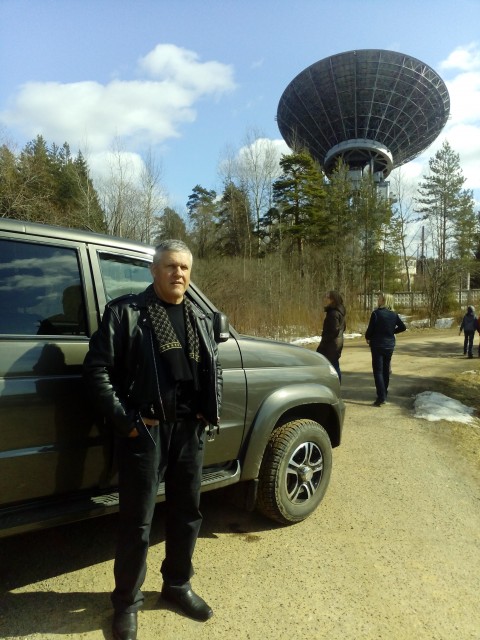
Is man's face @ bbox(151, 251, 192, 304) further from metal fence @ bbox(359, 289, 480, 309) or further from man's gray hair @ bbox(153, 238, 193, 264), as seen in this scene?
metal fence @ bbox(359, 289, 480, 309)

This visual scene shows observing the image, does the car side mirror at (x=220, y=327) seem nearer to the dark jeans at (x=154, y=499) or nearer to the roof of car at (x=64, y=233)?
the dark jeans at (x=154, y=499)

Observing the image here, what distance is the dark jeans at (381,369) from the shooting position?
7980 millimetres

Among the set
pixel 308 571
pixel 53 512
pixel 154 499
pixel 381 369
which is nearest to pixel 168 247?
pixel 154 499

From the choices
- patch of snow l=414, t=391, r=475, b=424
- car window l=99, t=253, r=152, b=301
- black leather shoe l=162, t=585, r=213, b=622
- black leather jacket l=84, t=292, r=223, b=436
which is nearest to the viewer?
black leather jacket l=84, t=292, r=223, b=436

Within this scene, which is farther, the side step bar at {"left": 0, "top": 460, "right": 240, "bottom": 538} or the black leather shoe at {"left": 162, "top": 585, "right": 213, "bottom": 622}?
the black leather shoe at {"left": 162, "top": 585, "right": 213, "bottom": 622}

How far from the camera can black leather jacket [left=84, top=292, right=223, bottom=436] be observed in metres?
2.14

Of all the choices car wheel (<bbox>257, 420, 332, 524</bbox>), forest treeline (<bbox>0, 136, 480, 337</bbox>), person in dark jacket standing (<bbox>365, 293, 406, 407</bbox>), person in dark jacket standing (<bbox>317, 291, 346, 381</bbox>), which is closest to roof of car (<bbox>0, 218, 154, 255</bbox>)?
car wheel (<bbox>257, 420, 332, 524</bbox>)

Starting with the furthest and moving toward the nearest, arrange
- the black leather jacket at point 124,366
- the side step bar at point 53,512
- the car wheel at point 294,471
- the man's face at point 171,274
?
the car wheel at point 294,471 < the man's face at point 171,274 < the side step bar at point 53,512 < the black leather jacket at point 124,366

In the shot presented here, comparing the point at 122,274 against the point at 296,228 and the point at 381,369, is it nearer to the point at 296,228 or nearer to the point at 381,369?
the point at 381,369

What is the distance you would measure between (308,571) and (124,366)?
1877 millimetres

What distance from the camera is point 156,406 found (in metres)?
2.20

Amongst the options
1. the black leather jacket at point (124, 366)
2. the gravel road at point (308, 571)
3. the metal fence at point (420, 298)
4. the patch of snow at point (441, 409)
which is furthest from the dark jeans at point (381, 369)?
the metal fence at point (420, 298)

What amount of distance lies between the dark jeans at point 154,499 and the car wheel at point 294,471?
1.00 meters

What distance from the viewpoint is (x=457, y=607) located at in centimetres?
262
